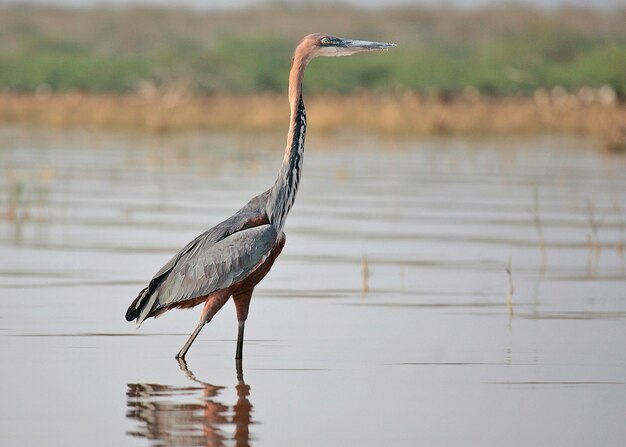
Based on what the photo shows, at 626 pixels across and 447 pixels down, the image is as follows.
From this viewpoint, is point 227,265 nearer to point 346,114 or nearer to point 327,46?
point 327,46

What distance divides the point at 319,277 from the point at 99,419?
466 centimetres

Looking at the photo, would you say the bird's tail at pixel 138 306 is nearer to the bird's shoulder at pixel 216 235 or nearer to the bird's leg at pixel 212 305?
the bird's shoulder at pixel 216 235

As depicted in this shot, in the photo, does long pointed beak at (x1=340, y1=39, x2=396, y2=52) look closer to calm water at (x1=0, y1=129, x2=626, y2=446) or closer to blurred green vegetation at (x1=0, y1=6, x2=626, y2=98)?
calm water at (x1=0, y1=129, x2=626, y2=446)

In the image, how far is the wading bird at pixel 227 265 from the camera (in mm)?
7988

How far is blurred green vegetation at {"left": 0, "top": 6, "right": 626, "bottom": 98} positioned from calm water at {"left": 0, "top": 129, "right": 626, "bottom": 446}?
1447 cm

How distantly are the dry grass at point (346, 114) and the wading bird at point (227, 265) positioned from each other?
71.1 feet

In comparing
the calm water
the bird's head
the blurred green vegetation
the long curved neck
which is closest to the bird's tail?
the calm water

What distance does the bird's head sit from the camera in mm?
8945

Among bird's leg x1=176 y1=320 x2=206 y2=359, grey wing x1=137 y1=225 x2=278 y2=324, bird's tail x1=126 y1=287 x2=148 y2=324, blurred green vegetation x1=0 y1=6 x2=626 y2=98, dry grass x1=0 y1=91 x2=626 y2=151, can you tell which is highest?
blurred green vegetation x1=0 y1=6 x2=626 y2=98

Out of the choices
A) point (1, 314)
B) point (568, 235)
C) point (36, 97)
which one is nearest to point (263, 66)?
point (36, 97)

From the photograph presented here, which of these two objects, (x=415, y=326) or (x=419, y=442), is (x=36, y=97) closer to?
(x=415, y=326)

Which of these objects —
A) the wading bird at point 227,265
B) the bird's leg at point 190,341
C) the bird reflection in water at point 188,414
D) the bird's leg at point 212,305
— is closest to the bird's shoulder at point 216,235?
the wading bird at point 227,265

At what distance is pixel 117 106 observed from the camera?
3562 cm

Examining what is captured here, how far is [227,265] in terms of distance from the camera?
7.97m
